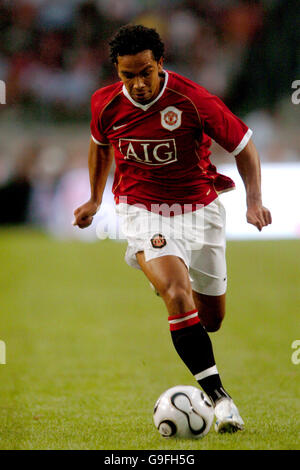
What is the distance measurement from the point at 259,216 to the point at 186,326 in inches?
29.7

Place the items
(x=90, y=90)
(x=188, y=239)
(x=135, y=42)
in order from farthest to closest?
(x=90, y=90) → (x=188, y=239) → (x=135, y=42)

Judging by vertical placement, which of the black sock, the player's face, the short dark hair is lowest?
the black sock

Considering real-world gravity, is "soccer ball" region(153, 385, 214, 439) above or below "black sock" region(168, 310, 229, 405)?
below

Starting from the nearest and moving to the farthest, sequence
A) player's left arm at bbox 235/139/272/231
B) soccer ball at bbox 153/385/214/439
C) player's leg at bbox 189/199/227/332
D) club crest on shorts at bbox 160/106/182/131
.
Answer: soccer ball at bbox 153/385/214/439 < player's left arm at bbox 235/139/272/231 < club crest on shorts at bbox 160/106/182/131 < player's leg at bbox 189/199/227/332

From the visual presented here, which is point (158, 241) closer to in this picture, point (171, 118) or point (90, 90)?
point (171, 118)

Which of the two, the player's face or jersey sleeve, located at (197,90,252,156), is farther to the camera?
jersey sleeve, located at (197,90,252,156)

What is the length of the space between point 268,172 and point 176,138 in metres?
11.8

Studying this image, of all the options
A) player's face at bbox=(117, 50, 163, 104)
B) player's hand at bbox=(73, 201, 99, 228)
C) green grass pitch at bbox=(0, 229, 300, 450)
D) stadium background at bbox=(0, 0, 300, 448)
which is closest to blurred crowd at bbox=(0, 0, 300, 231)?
stadium background at bbox=(0, 0, 300, 448)

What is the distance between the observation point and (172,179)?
4.75m

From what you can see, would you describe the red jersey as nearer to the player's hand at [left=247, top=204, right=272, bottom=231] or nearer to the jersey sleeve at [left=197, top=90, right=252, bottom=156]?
the jersey sleeve at [left=197, top=90, right=252, bottom=156]

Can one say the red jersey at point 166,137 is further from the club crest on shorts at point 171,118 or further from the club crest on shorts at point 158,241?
the club crest on shorts at point 158,241

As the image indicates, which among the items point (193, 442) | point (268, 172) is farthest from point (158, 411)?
point (268, 172)

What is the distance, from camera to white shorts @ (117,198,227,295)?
4480 mm

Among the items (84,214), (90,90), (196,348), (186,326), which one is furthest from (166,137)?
(90,90)
